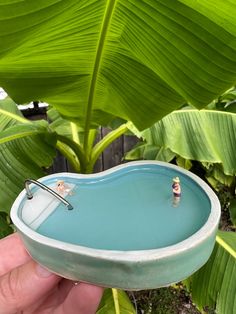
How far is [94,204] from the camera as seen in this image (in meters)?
0.43

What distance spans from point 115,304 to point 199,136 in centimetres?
38

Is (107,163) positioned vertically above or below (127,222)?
below

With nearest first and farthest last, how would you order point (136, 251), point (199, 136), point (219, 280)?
point (136, 251)
point (219, 280)
point (199, 136)

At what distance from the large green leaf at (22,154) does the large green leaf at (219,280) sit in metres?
0.36

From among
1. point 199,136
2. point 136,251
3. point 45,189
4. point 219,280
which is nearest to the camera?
point 136,251

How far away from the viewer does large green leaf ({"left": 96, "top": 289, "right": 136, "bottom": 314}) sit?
700 millimetres

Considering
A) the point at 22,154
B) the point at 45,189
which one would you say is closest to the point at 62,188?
the point at 45,189

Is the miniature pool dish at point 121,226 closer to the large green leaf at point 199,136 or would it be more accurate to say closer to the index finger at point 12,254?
the index finger at point 12,254

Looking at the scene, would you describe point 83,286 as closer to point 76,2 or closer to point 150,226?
point 150,226

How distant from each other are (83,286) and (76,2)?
1.04 feet

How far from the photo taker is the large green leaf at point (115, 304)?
2.30 feet

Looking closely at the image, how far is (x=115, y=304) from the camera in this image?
0.71 metres

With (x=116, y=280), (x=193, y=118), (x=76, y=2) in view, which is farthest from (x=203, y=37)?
(x=193, y=118)

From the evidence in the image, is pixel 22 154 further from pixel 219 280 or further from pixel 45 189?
pixel 219 280
